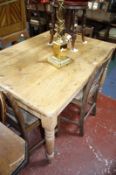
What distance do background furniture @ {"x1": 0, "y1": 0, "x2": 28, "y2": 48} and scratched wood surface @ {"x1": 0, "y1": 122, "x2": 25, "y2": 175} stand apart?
5.60 ft

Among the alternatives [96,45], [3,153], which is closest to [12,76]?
[3,153]

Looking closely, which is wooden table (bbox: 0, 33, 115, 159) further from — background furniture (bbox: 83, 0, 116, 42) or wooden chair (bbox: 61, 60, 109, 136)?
background furniture (bbox: 83, 0, 116, 42)

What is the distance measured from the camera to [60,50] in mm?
1553

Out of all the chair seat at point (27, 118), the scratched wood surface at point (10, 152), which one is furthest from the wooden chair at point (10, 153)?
the chair seat at point (27, 118)

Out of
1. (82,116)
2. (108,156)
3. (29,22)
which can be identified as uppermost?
(29,22)

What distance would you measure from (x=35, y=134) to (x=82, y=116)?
509 millimetres

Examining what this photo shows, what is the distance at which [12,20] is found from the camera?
255cm

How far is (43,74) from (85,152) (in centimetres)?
82

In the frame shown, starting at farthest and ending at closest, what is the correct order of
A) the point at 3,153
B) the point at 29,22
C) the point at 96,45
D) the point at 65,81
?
the point at 29,22 → the point at 96,45 → the point at 65,81 → the point at 3,153

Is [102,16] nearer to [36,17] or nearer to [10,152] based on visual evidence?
[36,17]

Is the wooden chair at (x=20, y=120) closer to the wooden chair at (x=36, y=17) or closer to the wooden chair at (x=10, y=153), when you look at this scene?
the wooden chair at (x=10, y=153)

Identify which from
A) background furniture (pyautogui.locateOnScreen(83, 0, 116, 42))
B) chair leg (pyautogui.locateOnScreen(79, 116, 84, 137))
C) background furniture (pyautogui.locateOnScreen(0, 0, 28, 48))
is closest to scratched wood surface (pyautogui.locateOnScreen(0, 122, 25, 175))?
chair leg (pyautogui.locateOnScreen(79, 116, 84, 137))

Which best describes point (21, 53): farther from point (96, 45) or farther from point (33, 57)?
point (96, 45)

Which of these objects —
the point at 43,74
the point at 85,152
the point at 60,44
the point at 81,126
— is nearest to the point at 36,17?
the point at 60,44
